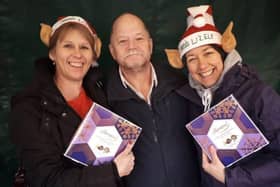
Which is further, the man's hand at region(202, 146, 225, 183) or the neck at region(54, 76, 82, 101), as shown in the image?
the neck at region(54, 76, 82, 101)

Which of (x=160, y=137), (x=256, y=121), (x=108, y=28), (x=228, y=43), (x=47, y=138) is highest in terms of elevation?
(x=228, y=43)

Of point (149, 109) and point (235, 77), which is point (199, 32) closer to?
point (235, 77)

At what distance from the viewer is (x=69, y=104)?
79.0 inches

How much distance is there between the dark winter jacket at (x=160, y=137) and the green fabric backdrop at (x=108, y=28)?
0.65 meters

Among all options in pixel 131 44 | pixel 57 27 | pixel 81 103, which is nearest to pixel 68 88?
pixel 81 103

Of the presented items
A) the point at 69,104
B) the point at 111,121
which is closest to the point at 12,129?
the point at 69,104

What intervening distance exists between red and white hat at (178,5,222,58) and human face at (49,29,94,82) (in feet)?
1.72

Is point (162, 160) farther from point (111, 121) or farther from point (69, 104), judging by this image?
point (69, 104)

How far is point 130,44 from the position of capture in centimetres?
219

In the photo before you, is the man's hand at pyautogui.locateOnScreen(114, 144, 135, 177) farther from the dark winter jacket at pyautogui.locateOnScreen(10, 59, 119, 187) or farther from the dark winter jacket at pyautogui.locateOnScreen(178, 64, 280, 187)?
the dark winter jacket at pyautogui.locateOnScreen(178, 64, 280, 187)

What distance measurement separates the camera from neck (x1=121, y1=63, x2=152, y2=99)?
2209 mm

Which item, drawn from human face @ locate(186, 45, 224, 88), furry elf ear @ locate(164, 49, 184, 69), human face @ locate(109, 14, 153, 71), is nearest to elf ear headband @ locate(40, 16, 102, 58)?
human face @ locate(109, 14, 153, 71)

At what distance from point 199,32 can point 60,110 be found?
831 millimetres

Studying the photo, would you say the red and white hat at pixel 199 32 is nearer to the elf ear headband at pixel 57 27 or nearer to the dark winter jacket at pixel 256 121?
the dark winter jacket at pixel 256 121
